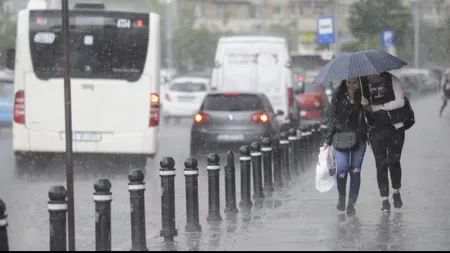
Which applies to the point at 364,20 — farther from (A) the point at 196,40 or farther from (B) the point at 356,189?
(A) the point at 196,40

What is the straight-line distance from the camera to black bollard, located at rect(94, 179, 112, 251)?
9.50m

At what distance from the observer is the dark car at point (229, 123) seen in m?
24.7

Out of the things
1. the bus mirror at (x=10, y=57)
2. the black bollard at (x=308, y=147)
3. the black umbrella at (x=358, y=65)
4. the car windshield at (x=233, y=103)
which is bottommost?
the black bollard at (x=308, y=147)

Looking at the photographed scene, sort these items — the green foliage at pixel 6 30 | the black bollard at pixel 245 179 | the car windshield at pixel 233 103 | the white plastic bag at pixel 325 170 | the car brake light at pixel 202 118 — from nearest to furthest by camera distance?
the white plastic bag at pixel 325 170 → the black bollard at pixel 245 179 → the car brake light at pixel 202 118 → the car windshield at pixel 233 103 → the green foliage at pixel 6 30

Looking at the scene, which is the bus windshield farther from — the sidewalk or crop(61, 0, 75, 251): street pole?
crop(61, 0, 75, 251): street pole

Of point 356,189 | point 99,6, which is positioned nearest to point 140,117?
point 99,6

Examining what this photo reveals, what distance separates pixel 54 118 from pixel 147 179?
208 centimetres

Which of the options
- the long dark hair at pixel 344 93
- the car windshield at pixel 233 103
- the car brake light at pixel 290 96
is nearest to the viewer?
the long dark hair at pixel 344 93

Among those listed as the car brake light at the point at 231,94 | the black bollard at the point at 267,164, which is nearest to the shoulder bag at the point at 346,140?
the black bollard at the point at 267,164

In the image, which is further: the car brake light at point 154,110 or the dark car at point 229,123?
the dark car at point 229,123

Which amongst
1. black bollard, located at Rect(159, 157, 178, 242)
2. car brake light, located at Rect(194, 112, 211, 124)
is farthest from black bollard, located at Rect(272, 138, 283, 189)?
car brake light, located at Rect(194, 112, 211, 124)

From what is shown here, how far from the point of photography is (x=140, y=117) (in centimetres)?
2123

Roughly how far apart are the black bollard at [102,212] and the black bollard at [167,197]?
67.4 inches

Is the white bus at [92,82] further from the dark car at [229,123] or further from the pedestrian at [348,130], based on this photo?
the pedestrian at [348,130]
